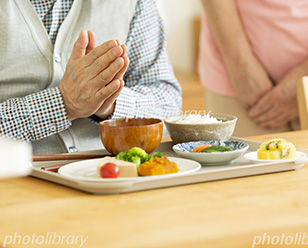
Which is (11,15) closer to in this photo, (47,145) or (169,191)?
(47,145)

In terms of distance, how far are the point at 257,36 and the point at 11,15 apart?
40.0 inches

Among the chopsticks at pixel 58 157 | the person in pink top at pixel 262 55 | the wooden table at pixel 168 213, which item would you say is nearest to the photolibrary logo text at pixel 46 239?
the wooden table at pixel 168 213

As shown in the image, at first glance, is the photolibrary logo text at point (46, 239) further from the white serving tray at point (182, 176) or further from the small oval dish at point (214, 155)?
the small oval dish at point (214, 155)

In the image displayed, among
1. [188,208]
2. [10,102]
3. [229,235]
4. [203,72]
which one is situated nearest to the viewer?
[229,235]

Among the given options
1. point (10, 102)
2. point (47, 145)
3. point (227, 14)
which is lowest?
point (47, 145)

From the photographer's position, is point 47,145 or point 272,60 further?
point 272,60

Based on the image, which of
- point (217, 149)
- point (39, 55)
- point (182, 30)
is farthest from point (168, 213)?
point (182, 30)

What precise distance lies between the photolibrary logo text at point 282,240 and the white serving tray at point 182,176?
0.22 m

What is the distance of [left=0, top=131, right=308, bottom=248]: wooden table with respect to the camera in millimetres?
675

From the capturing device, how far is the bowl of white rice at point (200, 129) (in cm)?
115

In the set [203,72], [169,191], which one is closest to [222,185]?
[169,191]

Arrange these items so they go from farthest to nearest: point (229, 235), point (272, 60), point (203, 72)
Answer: point (203, 72), point (272, 60), point (229, 235)

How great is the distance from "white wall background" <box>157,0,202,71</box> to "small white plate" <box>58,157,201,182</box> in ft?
11.8

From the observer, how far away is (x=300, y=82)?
5.26 ft
